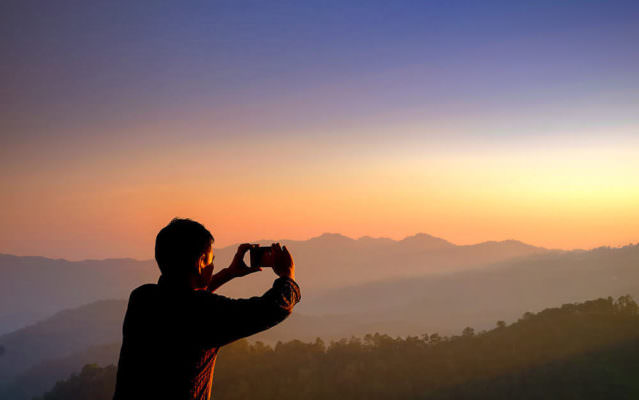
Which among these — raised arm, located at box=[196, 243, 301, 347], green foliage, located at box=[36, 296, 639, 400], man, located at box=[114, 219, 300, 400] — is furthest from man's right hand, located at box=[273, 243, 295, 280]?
green foliage, located at box=[36, 296, 639, 400]

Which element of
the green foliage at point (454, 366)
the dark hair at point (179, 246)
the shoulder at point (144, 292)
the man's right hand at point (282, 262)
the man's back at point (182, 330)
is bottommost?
the green foliage at point (454, 366)

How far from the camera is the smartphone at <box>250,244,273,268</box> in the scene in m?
2.85

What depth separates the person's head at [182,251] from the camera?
2783 millimetres

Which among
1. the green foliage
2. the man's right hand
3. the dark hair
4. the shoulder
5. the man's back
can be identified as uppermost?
the dark hair

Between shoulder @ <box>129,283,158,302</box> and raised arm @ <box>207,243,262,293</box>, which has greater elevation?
raised arm @ <box>207,243,262,293</box>

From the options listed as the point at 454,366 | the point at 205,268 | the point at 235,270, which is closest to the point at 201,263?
the point at 205,268

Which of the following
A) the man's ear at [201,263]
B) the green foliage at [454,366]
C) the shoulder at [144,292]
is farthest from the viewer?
the green foliage at [454,366]

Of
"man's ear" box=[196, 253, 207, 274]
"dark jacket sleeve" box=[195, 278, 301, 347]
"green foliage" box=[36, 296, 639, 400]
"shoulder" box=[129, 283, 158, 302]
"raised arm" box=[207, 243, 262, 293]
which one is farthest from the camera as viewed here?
"green foliage" box=[36, 296, 639, 400]

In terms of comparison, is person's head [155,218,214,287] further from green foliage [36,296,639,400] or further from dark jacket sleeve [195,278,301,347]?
green foliage [36,296,639,400]

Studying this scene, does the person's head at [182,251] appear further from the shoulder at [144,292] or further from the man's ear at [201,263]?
the shoulder at [144,292]

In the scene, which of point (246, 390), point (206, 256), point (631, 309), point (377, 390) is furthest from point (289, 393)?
point (206, 256)

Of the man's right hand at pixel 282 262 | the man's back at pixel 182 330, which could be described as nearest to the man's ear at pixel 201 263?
the man's back at pixel 182 330

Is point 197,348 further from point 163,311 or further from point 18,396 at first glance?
point 18,396

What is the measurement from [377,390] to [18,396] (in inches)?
5654
